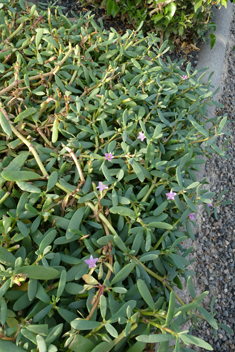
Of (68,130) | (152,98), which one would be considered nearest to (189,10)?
(152,98)

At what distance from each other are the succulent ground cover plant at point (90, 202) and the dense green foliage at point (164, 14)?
982 mm

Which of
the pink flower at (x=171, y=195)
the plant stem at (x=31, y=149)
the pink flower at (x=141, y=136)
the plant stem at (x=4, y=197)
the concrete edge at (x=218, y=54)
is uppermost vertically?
the concrete edge at (x=218, y=54)

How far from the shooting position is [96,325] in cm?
74

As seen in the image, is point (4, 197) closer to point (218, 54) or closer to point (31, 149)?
point (31, 149)

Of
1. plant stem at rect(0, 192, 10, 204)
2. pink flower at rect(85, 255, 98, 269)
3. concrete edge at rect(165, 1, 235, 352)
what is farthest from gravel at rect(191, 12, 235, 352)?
plant stem at rect(0, 192, 10, 204)

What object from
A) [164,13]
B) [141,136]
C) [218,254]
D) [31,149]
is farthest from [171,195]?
[164,13]

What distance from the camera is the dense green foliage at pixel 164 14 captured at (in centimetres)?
230

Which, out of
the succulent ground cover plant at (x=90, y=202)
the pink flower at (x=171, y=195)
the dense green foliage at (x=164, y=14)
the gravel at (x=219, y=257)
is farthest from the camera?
the dense green foliage at (x=164, y=14)

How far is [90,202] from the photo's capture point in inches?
40.0

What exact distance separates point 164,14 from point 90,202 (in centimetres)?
207

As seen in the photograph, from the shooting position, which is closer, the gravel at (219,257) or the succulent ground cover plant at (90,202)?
the succulent ground cover plant at (90,202)

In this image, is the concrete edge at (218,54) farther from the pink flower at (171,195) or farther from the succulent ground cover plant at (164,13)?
the pink flower at (171,195)

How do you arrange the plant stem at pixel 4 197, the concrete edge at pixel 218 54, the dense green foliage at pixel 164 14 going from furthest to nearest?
the concrete edge at pixel 218 54 < the dense green foliage at pixel 164 14 < the plant stem at pixel 4 197

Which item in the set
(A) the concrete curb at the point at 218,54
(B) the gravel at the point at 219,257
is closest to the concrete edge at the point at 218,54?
(A) the concrete curb at the point at 218,54
